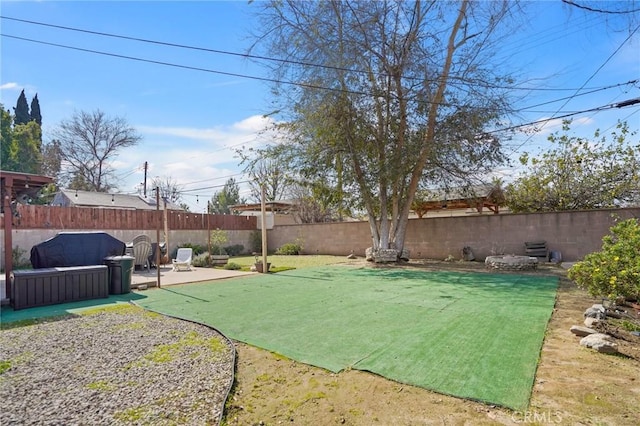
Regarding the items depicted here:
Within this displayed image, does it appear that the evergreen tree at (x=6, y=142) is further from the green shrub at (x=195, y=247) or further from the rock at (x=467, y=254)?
the rock at (x=467, y=254)

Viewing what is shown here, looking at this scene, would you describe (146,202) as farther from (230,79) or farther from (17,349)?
(17,349)

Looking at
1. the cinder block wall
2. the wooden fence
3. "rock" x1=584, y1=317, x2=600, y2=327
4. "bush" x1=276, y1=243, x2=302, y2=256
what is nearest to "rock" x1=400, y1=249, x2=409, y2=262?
the cinder block wall

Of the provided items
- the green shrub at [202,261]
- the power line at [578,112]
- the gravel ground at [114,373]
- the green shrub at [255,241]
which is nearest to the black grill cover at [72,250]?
the green shrub at [202,261]

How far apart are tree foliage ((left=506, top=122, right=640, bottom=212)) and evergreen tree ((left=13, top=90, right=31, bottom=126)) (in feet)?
115

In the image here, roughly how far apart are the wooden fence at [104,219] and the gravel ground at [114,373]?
6.61 m

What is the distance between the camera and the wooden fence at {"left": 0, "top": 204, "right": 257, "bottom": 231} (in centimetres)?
1044

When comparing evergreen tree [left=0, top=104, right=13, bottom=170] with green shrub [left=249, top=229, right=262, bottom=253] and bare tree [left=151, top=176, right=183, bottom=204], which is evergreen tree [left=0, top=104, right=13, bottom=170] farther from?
green shrub [left=249, top=229, right=262, bottom=253]

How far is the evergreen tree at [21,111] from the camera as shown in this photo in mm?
27188

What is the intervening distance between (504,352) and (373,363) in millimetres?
1174

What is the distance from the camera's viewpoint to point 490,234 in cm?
1113

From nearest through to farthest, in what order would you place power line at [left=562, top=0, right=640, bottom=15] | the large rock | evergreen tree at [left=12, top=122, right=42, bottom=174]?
power line at [left=562, top=0, right=640, bottom=15] < the large rock < evergreen tree at [left=12, top=122, right=42, bottom=174]

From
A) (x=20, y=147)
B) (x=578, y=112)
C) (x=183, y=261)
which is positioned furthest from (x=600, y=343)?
(x=20, y=147)

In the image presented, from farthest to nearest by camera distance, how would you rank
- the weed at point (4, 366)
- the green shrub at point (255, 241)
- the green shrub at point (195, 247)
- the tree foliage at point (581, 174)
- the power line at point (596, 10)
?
1. the green shrub at point (255, 241)
2. the green shrub at point (195, 247)
3. the tree foliage at point (581, 174)
4. the power line at point (596, 10)
5. the weed at point (4, 366)

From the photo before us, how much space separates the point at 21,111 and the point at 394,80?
3168 centimetres
